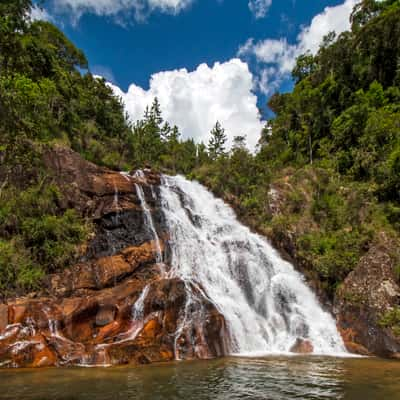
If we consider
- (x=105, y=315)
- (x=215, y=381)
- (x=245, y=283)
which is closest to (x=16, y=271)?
(x=105, y=315)

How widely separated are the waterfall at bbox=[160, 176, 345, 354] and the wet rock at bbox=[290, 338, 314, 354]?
191mm

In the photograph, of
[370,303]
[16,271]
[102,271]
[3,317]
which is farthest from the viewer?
[102,271]

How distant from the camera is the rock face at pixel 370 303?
12.7 m

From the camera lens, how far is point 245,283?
17.0 meters

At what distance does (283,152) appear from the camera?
3528 cm

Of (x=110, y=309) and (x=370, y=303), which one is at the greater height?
(x=110, y=309)

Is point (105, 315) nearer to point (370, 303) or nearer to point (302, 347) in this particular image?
point (302, 347)

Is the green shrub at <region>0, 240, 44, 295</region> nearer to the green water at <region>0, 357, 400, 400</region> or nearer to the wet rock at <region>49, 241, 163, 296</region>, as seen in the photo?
the wet rock at <region>49, 241, 163, 296</region>

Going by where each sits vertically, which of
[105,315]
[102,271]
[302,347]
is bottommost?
[302,347]

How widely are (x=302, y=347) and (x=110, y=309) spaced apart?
7969mm

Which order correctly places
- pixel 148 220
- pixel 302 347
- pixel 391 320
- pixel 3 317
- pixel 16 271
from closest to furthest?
pixel 3 317, pixel 391 320, pixel 302 347, pixel 16 271, pixel 148 220

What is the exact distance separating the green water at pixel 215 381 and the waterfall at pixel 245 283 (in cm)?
304

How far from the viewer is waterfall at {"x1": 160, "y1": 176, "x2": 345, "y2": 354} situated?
13711mm

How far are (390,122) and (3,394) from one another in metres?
26.8
